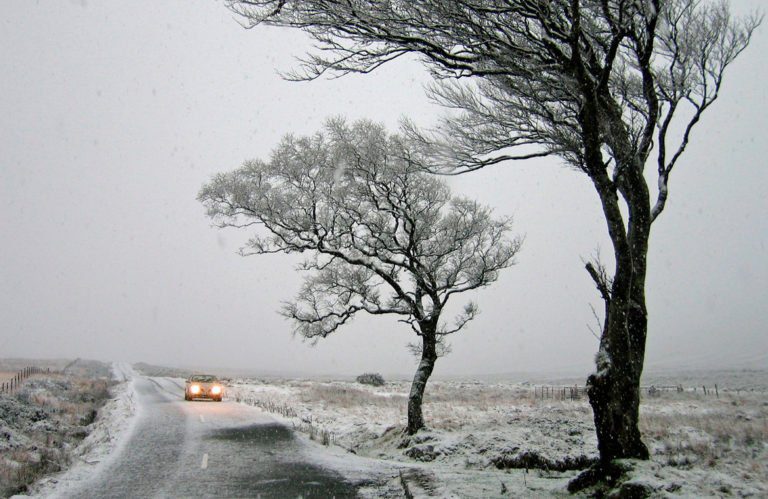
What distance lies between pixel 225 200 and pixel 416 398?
841 centimetres

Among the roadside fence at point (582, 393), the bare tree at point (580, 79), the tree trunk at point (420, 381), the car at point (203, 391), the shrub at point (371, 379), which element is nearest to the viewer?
the bare tree at point (580, 79)

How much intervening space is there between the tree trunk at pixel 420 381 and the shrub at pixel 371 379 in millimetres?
35299

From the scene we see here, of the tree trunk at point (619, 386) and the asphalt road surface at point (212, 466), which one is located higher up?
the tree trunk at point (619, 386)

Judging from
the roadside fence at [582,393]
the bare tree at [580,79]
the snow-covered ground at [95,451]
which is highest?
the bare tree at [580,79]

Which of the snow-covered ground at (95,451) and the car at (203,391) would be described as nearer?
the snow-covered ground at (95,451)

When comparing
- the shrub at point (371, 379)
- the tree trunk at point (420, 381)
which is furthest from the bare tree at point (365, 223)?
the shrub at point (371, 379)

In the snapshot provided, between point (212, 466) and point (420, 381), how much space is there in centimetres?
676

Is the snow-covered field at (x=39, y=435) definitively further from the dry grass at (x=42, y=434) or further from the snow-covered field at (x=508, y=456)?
the snow-covered field at (x=508, y=456)

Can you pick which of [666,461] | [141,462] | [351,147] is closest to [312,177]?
[351,147]

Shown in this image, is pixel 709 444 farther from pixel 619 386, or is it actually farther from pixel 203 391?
pixel 203 391

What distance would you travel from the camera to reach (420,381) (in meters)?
15.2

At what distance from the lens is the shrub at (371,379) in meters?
49.8

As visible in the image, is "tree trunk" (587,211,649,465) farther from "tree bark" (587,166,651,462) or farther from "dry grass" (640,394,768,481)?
"dry grass" (640,394,768,481)

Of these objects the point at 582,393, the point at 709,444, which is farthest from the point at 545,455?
the point at 582,393
